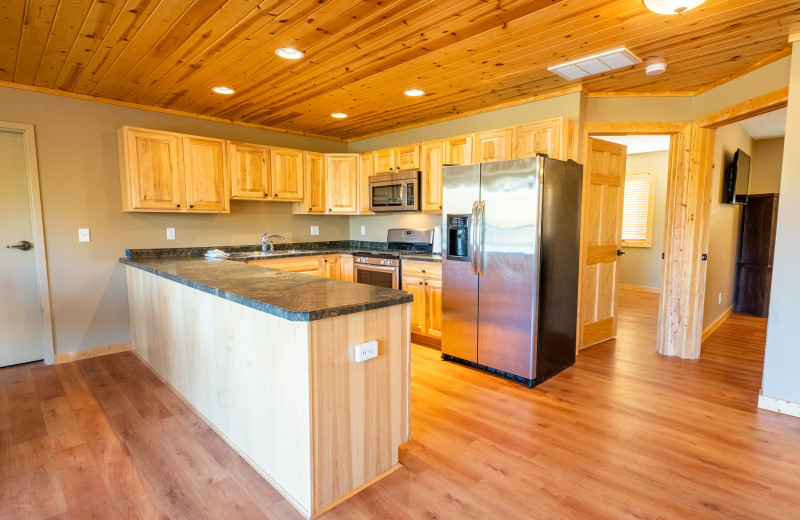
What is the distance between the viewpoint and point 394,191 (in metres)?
4.64

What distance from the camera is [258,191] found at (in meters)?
4.49

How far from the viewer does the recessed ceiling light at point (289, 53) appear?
2.67 metres

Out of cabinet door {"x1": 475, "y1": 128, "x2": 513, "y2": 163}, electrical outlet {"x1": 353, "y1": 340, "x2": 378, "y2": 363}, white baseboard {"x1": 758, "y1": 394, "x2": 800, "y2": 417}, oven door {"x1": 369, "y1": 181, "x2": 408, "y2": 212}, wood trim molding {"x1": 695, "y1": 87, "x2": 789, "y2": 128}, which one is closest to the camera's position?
electrical outlet {"x1": 353, "y1": 340, "x2": 378, "y2": 363}

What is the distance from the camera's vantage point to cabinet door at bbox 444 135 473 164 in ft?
13.0

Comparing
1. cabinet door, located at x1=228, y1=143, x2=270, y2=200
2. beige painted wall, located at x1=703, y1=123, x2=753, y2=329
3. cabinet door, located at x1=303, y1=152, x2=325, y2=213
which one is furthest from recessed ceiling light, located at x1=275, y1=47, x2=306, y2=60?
beige painted wall, located at x1=703, y1=123, x2=753, y2=329

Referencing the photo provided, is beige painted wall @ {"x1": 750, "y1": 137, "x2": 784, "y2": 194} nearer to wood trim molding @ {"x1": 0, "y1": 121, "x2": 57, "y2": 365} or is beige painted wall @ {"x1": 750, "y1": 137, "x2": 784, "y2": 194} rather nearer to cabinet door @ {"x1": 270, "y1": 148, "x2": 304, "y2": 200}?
cabinet door @ {"x1": 270, "y1": 148, "x2": 304, "y2": 200}

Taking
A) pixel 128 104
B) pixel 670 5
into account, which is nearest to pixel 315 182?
pixel 128 104

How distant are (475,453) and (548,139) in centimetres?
259

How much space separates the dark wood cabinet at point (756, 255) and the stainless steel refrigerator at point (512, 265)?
3785mm

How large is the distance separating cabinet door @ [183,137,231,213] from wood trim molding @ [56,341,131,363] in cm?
148

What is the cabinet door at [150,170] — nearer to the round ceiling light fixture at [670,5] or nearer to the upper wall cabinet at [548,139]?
the upper wall cabinet at [548,139]

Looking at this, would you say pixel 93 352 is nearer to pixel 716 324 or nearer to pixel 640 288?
pixel 716 324

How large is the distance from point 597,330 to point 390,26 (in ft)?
11.4

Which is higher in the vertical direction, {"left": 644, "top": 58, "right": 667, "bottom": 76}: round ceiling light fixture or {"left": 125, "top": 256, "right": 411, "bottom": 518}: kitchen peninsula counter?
{"left": 644, "top": 58, "right": 667, "bottom": 76}: round ceiling light fixture
